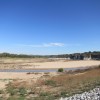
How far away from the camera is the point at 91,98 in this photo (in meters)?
17.1

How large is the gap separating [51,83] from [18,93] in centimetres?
646

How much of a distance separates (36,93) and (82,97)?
8.77 meters

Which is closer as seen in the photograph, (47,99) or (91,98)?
(91,98)

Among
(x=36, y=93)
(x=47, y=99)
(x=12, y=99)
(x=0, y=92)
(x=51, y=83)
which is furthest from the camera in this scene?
(x=51, y=83)

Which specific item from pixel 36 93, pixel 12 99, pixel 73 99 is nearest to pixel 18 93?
pixel 36 93

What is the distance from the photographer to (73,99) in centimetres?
1811

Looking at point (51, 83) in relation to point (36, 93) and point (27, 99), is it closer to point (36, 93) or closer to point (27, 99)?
point (36, 93)

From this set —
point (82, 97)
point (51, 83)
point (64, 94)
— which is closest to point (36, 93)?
point (64, 94)

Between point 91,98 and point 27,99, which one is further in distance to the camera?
point 27,99

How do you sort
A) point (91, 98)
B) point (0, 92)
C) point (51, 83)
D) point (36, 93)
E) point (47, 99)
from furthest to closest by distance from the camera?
point (51, 83)
point (0, 92)
point (36, 93)
point (47, 99)
point (91, 98)

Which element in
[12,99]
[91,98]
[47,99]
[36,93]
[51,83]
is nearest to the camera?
[91,98]

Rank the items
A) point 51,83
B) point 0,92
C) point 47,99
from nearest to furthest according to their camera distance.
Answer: point 47,99 → point 0,92 → point 51,83

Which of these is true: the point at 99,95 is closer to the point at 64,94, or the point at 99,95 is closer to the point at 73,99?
the point at 73,99

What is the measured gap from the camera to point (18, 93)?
27000mm
